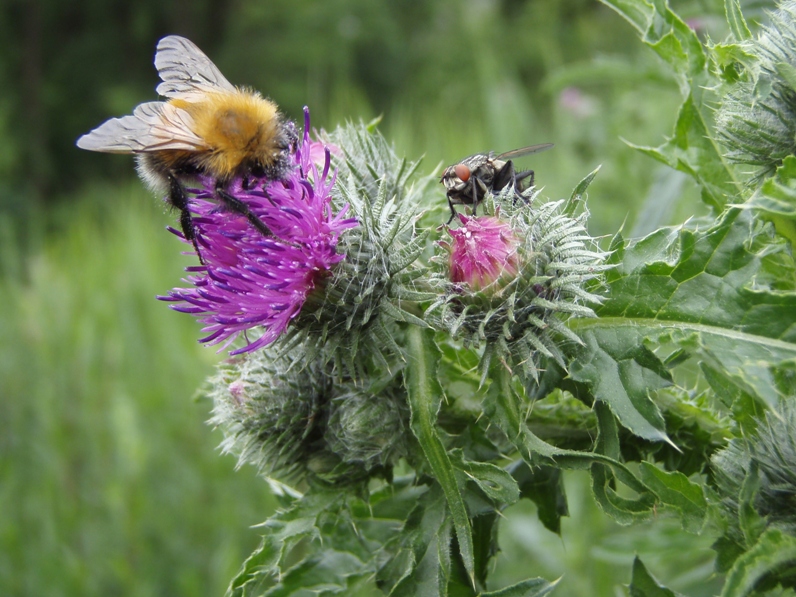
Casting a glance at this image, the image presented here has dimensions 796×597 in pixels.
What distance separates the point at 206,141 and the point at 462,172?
2.85ft

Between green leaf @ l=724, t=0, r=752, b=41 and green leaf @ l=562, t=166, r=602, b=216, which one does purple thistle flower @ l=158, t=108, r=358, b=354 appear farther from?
green leaf @ l=724, t=0, r=752, b=41

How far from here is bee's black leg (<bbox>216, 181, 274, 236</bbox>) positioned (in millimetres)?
2311

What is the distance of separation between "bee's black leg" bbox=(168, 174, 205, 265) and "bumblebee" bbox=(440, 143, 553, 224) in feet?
2.87

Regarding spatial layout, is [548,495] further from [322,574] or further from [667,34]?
[667,34]

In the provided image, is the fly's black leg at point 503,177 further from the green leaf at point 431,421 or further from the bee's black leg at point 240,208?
the bee's black leg at point 240,208

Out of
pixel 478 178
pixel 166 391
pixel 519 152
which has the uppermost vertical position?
pixel 166 391

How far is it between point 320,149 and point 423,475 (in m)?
1.29

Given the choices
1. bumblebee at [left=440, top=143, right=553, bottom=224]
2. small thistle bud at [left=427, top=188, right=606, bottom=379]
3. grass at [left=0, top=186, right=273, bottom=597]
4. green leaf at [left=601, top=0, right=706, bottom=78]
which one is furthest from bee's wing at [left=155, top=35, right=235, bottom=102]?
grass at [left=0, top=186, right=273, bottom=597]

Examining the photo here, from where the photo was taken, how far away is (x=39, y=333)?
33.6 feet

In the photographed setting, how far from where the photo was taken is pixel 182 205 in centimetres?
251

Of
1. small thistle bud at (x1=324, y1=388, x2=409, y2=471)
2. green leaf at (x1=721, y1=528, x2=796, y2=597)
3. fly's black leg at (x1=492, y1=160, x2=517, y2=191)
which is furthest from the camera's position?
fly's black leg at (x1=492, y1=160, x2=517, y2=191)

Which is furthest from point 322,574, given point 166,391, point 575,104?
point 575,104

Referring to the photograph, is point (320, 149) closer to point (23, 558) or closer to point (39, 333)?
point (23, 558)

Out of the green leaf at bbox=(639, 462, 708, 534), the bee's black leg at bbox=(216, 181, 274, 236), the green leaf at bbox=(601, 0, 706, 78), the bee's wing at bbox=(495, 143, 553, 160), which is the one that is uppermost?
the green leaf at bbox=(601, 0, 706, 78)
